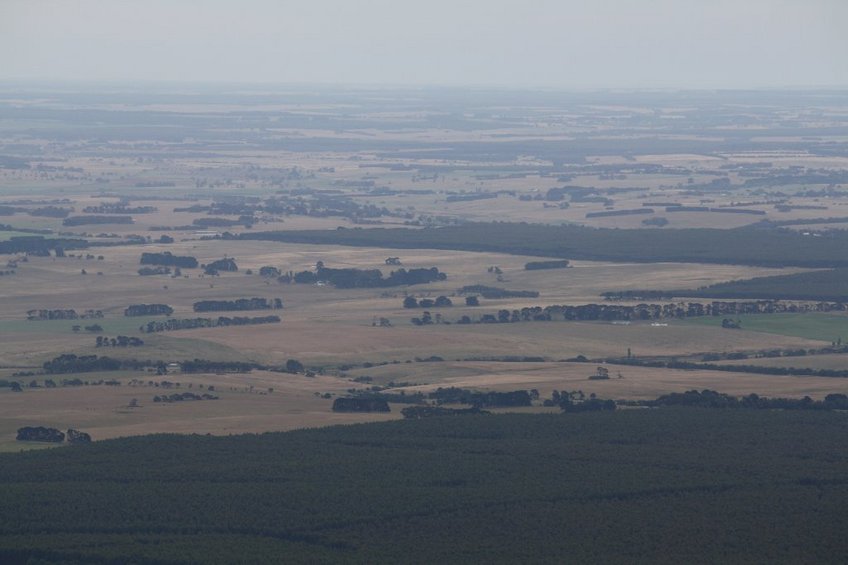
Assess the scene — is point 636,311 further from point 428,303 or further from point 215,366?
point 215,366

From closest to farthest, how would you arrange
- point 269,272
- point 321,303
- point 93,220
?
point 321,303
point 269,272
point 93,220

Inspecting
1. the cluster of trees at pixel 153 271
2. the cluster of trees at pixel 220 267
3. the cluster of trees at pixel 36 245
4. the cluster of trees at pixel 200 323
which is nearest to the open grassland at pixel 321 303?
the cluster of trees at pixel 220 267

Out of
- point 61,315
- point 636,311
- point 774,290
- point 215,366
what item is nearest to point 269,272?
point 61,315

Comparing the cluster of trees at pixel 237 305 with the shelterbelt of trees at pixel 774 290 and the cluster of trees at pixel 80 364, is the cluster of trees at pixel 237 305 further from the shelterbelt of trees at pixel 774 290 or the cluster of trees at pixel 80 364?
the cluster of trees at pixel 80 364

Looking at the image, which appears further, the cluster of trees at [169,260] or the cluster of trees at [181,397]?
the cluster of trees at [169,260]

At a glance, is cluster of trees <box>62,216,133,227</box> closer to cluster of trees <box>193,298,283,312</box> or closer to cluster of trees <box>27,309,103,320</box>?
cluster of trees <box>193,298,283,312</box>

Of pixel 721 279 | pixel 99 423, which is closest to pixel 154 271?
pixel 721 279

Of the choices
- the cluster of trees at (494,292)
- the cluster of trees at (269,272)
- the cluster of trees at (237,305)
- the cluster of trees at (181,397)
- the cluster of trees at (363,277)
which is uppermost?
the cluster of trees at (181,397)
